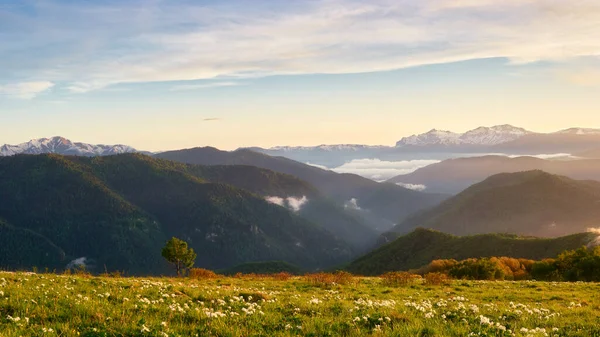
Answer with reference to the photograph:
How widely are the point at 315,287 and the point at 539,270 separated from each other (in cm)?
4330

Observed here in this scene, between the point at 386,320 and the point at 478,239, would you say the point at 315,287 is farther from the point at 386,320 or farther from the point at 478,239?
the point at 478,239

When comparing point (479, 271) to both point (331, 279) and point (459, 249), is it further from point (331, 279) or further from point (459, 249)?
point (459, 249)

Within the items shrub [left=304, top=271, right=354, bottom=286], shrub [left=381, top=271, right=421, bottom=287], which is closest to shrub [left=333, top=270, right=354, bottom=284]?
shrub [left=304, top=271, right=354, bottom=286]

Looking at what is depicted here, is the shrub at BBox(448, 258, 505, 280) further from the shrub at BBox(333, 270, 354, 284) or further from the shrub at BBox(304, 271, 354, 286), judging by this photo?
the shrub at BBox(304, 271, 354, 286)

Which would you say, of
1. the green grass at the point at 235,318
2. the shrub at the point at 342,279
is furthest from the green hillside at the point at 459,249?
the green grass at the point at 235,318

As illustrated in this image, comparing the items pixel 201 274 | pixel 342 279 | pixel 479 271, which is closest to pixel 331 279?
pixel 342 279

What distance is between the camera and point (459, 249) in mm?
168875

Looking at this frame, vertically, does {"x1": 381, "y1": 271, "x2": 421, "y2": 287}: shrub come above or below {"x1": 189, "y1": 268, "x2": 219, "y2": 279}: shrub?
below

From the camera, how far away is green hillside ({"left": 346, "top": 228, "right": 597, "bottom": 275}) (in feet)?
448

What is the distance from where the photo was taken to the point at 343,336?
11641mm

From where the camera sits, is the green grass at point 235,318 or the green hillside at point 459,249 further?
the green hillside at point 459,249

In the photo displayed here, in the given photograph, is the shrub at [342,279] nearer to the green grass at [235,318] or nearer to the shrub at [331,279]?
the shrub at [331,279]

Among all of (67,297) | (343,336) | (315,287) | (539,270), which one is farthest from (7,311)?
(539,270)

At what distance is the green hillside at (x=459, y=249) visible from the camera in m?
137
